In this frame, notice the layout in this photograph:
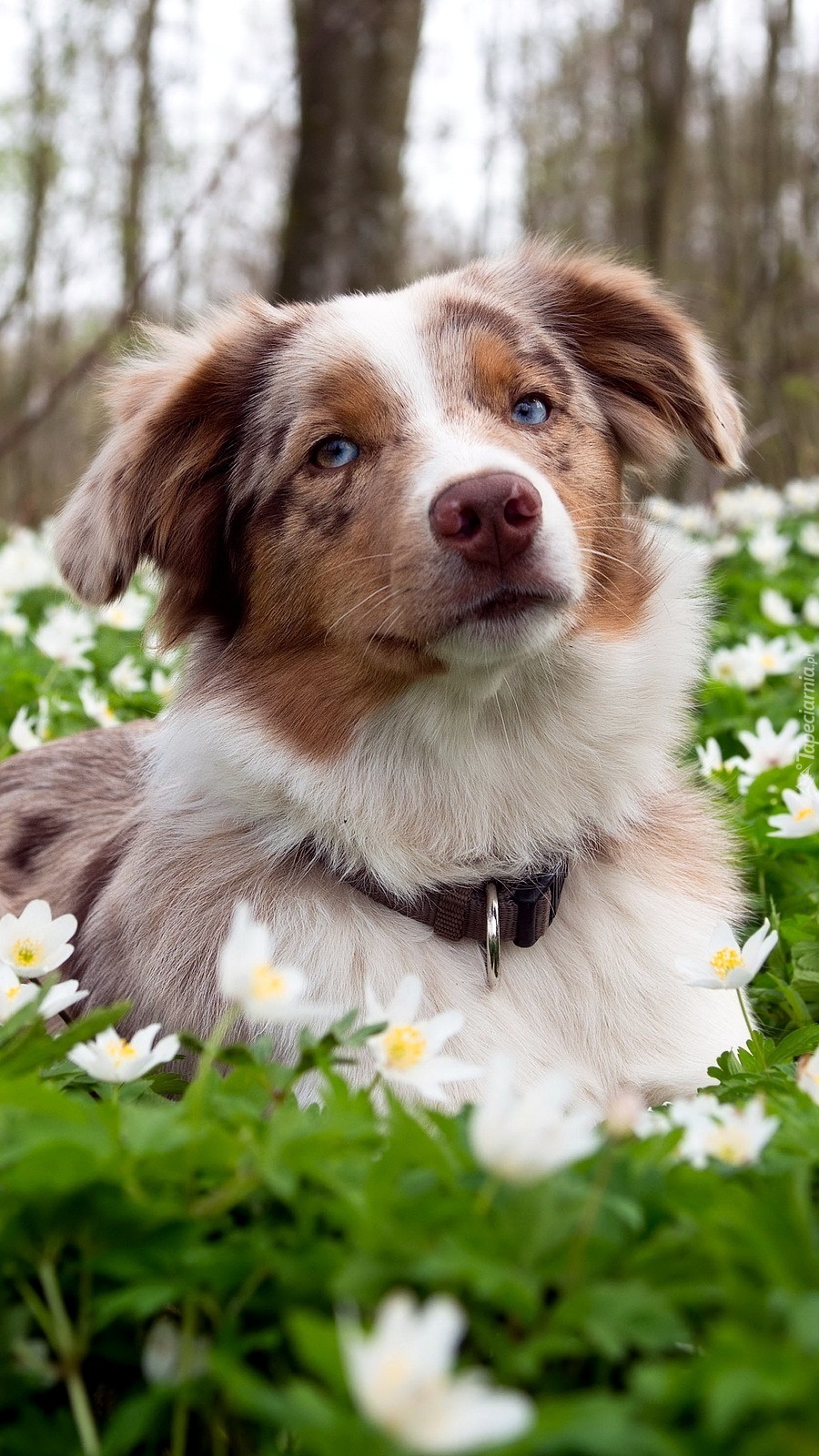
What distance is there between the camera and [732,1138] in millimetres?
1705

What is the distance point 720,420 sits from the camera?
3.87m

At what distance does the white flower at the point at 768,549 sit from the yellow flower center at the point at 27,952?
5.61m

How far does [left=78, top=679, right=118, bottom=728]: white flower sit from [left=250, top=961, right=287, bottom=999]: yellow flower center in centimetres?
329

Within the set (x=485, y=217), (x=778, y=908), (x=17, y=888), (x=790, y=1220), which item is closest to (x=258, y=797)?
(x=17, y=888)

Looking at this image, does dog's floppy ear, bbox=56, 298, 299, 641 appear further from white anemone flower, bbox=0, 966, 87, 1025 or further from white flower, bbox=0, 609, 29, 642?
white flower, bbox=0, 609, 29, 642

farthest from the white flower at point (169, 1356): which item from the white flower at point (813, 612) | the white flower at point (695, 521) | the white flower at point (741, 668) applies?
the white flower at point (695, 521)

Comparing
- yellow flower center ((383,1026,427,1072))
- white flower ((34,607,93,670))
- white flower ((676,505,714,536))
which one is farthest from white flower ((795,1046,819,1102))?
white flower ((676,505,714,536))

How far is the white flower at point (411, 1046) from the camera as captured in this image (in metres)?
1.96

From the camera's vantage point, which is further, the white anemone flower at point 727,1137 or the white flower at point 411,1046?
the white flower at point 411,1046

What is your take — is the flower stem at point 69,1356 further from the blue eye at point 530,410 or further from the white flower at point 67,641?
the white flower at point 67,641

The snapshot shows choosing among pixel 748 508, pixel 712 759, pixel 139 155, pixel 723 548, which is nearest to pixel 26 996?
pixel 712 759

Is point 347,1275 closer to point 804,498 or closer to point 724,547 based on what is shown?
point 724,547

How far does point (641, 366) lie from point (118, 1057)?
8.74 feet

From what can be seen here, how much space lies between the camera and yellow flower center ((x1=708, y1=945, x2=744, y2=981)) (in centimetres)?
243
